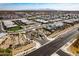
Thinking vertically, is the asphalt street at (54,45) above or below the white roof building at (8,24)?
below

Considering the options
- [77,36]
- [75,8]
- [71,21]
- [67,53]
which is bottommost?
[67,53]

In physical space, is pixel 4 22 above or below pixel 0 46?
above

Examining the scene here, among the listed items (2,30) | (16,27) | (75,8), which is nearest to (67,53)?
(75,8)

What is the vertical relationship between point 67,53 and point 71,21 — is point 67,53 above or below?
below

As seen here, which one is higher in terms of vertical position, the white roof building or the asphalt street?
the white roof building

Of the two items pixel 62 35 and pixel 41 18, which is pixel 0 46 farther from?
pixel 62 35

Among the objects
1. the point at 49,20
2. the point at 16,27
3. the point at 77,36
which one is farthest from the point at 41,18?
the point at 77,36

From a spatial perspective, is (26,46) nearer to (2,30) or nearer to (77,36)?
(2,30)

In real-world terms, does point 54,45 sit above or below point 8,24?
below
